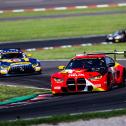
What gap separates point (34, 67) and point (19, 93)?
588cm

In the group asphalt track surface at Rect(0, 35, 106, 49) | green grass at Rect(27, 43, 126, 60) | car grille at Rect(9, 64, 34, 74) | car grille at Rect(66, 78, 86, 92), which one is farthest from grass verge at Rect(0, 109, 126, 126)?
asphalt track surface at Rect(0, 35, 106, 49)

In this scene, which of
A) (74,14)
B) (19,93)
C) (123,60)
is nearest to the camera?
(19,93)

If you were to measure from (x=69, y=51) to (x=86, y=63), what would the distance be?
59.8ft

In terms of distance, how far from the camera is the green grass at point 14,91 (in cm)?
2065

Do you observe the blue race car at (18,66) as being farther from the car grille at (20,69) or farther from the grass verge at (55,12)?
the grass verge at (55,12)

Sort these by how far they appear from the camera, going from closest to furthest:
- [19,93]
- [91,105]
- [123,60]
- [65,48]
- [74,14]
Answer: [91,105] → [19,93] → [123,60] → [65,48] → [74,14]

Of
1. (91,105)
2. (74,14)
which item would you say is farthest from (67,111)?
(74,14)

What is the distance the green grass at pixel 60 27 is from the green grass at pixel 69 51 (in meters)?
8.26

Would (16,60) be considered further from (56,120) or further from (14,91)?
(56,120)

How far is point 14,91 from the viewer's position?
2181 centimetres

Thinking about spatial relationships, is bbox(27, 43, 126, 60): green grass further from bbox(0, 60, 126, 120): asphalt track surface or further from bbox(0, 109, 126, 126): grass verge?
bbox(0, 109, 126, 126): grass verge

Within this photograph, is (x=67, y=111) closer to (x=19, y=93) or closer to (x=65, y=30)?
(x=19, y=93)

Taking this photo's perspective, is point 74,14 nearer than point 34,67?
No

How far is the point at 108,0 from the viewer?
63688 millimetres
